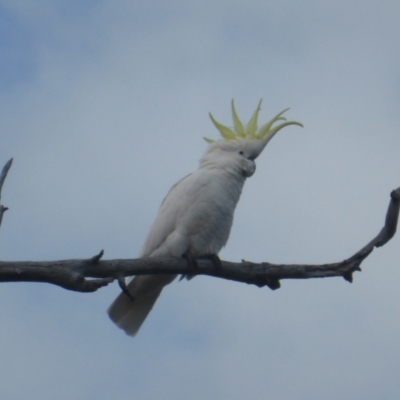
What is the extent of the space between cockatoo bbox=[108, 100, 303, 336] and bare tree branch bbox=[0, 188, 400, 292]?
270 millimetres

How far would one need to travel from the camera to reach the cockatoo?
5.12m

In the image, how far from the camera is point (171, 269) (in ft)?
14.7

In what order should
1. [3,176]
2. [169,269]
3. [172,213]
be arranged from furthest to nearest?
[172,213]
[169,269]
[3,176]

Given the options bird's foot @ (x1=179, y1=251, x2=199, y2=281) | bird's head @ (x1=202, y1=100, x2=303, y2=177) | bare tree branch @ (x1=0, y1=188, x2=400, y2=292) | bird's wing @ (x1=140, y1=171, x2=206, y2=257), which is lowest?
bare tree branch @ (x1=0, y1=188, x2=400, y2=292)

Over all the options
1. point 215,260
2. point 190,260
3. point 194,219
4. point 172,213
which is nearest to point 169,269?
point 190,260

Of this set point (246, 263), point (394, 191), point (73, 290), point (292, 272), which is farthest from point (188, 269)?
point (394, 191)

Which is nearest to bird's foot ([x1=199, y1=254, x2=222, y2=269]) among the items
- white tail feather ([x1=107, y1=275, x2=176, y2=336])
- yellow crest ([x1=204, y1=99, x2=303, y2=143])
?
white tail feather ([x1=107, y1=275, x2=176, y2=336])

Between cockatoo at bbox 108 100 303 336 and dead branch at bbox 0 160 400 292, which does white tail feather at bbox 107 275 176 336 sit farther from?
dead branch at bbox 0 160 400 292

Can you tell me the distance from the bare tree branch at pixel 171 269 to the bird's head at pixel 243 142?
973 mm

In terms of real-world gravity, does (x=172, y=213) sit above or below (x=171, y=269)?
above

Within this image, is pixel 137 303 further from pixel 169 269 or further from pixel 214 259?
pixel 169 269

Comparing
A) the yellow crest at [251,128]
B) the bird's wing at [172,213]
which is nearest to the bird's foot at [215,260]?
the bird's wing at [172,213]

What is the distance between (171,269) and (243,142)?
1.55 m

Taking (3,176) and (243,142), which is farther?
(243,142)
